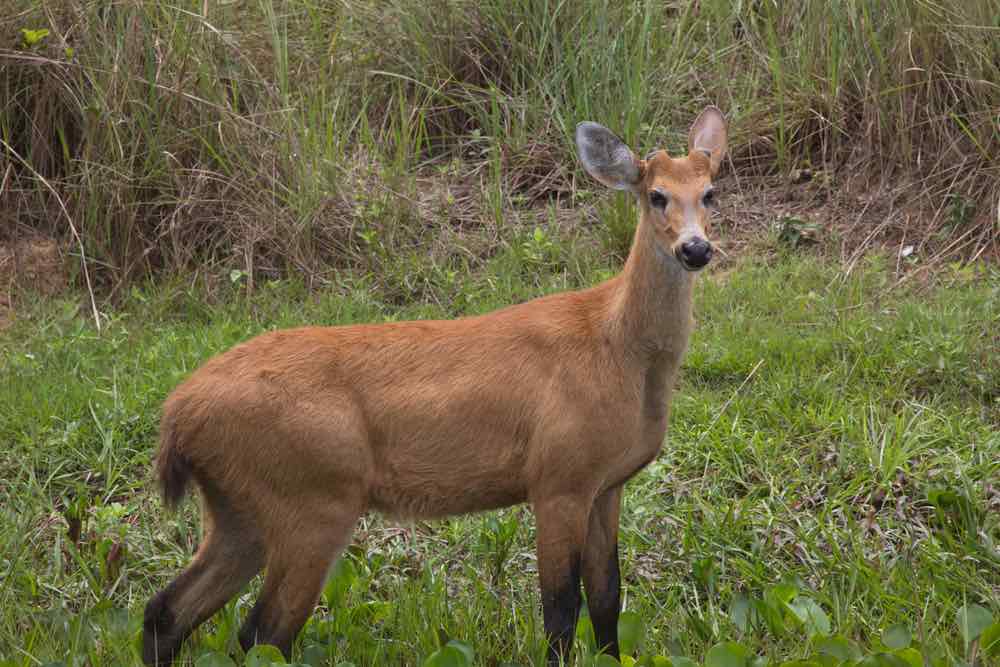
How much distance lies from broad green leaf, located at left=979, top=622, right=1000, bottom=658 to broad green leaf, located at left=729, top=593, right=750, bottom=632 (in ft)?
2.54

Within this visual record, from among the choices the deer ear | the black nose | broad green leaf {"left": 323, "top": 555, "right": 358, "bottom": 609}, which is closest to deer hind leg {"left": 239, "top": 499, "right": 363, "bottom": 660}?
broad green leaf {"left": 323, "top": 555, "right": 358, "bottom": 609}

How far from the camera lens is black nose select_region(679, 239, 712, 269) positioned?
4.39 meters

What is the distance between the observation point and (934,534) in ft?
17.7

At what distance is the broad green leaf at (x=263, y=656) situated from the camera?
4.10 metres

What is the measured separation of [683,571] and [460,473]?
4.09ft

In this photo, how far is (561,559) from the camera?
444cm

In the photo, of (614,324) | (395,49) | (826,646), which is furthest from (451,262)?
(826,646)

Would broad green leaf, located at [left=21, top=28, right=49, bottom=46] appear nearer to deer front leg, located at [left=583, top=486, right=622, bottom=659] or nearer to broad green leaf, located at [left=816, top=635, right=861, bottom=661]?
deer front leg, located at [left=583, top=486, right=622, bottom=659]

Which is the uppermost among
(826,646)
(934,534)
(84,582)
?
(826,646)

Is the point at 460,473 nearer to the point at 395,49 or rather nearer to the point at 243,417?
the point at 243,417

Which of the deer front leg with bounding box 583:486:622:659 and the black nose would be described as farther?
the deer front leg with bounding box 583:486:622:659

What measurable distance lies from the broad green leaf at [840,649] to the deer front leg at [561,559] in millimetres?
807

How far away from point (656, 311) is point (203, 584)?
178cm

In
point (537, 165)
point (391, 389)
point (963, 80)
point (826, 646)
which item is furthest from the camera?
point (537, 165)
